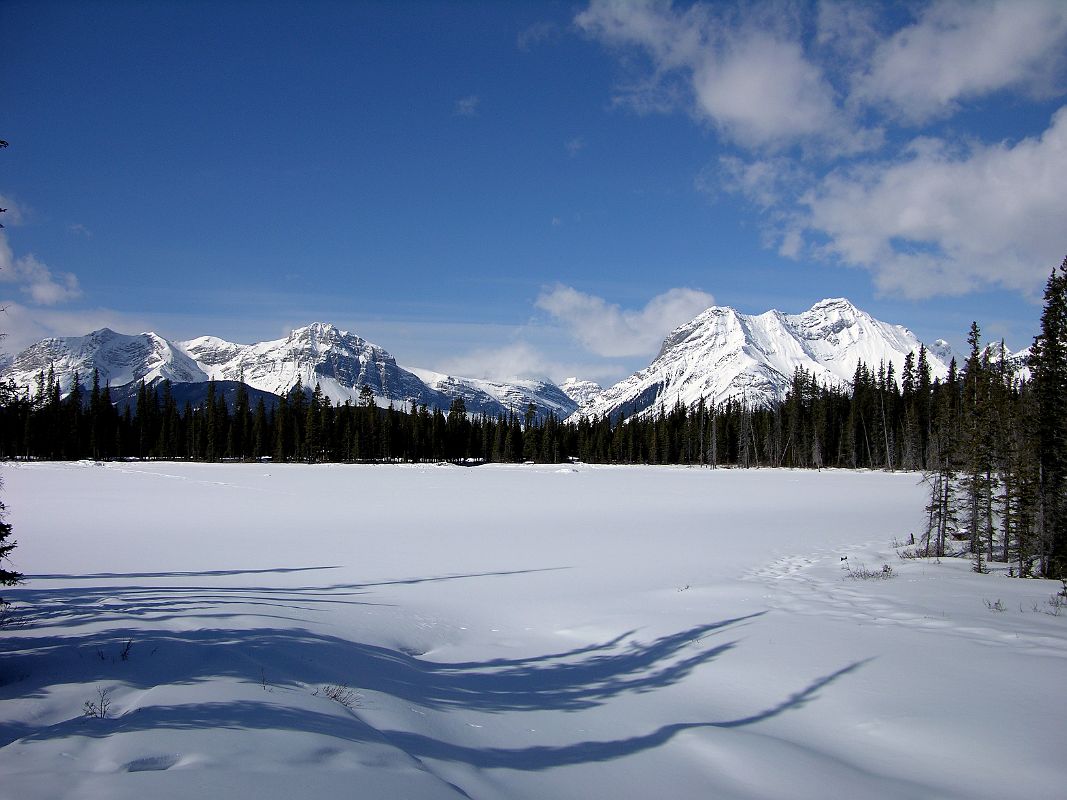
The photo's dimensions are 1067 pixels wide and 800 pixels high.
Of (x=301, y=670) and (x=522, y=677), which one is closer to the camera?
(x=301, y=670)

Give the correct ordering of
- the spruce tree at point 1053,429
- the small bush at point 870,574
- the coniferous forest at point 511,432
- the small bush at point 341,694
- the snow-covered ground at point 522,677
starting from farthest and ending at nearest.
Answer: the coniferous forest at point 511,432, the spruce tree at point 1053,429, the small bush at point 870,574, the small bush at point 341,694, the snow-covered ground at point 522,677

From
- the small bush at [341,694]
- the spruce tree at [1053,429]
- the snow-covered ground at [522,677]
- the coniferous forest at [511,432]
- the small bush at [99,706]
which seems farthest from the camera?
the coniferous forest at [511,432]

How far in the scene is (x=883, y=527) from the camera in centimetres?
2933

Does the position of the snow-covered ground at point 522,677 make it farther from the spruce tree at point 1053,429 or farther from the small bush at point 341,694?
the spruce tree at point 1053,429

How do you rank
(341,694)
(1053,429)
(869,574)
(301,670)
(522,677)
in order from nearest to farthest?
(341,694), (301,670), (522,677), (869,574), (1053,429)

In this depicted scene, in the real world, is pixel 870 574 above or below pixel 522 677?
below

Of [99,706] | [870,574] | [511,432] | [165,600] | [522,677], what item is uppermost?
[511,432]

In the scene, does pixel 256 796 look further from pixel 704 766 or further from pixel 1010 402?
pixel 1010 402

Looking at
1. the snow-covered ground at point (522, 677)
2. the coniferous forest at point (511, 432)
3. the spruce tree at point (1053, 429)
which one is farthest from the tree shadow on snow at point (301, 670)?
the coniferous forest at point (511, 432)

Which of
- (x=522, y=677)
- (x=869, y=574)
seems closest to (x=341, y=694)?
(x=522, y=677)

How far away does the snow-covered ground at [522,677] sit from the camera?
4.59 m

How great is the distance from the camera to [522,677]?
882cm

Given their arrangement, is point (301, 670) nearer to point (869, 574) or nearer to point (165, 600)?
point (165, 600)

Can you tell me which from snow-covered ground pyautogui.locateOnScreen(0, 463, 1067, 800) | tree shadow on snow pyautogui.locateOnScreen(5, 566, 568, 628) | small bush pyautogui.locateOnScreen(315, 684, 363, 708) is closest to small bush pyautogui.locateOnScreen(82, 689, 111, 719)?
snow-covered ground pyautogui.locateOnScreen(0, 463, 1067, 800)
